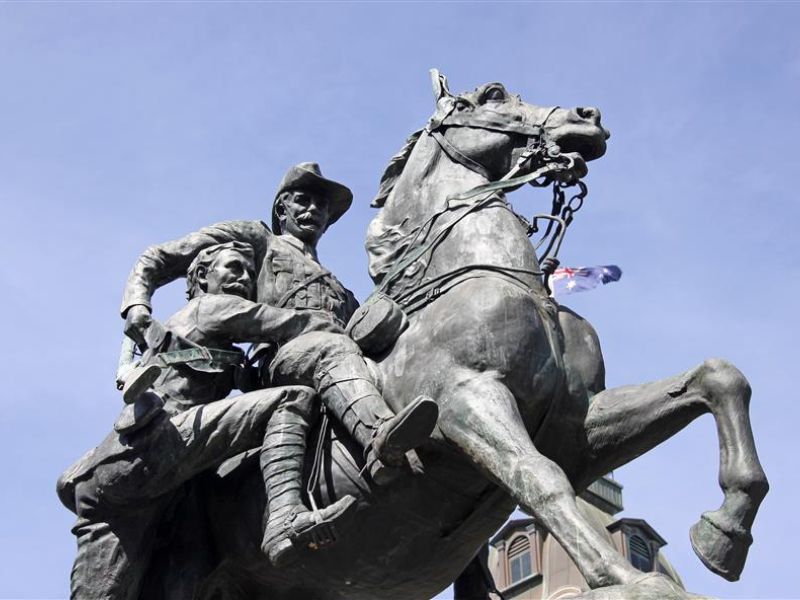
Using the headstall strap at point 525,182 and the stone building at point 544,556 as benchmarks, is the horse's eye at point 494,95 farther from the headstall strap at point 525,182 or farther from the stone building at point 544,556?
the stone building at point 544,556

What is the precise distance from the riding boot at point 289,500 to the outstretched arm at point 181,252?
152 cm

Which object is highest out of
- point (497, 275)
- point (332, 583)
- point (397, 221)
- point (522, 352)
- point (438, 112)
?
point (438, 112)

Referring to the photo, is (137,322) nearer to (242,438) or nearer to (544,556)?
(242,438)

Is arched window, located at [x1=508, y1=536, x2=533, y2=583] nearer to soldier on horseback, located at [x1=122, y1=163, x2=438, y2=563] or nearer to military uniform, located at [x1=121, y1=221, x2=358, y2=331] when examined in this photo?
soldier on horseback, located at [x1=122, y1=163, x2=438, y2=563]

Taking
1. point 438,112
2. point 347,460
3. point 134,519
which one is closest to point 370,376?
point 347,460

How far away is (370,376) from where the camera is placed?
838 centimetres

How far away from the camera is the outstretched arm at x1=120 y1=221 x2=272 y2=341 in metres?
9.38

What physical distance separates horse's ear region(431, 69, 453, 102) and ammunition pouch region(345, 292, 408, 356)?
193 centimetres

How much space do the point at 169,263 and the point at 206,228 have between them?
354 millimetres

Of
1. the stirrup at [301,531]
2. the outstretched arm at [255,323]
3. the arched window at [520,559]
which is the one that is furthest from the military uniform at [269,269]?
the arched window at [520,559]

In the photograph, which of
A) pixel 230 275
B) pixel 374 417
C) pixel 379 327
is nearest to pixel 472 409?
pixel 374 417

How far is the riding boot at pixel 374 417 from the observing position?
7.54 m

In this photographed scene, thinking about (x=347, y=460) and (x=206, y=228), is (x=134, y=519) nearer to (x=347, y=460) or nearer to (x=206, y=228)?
(x=347, y=460)

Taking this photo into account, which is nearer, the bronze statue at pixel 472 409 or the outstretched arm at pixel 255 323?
the bronze statue at pixel 472 409
